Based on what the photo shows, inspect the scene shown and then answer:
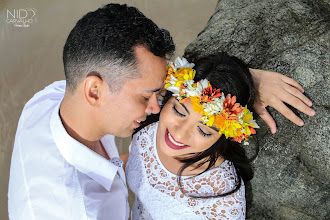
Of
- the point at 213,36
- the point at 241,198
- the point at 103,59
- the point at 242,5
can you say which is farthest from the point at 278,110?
the point at 103,59

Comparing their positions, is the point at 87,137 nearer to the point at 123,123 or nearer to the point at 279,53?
the point at 123,123

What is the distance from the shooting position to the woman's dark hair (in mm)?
2381

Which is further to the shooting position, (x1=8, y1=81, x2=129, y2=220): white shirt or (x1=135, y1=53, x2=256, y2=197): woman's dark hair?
(x1=135, y1=53, x2=256, y2=197): woman's dark hair

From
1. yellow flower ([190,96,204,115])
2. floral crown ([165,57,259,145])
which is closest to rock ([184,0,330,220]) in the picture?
floral crown ([165,57,259,145])

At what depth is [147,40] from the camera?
2.06 metres

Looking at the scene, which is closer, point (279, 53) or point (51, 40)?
point (279, 53)

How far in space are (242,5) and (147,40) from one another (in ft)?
5.05

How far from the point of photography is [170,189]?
274 cm

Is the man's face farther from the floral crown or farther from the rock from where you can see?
the rock

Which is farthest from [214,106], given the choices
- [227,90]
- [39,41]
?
[39,41]

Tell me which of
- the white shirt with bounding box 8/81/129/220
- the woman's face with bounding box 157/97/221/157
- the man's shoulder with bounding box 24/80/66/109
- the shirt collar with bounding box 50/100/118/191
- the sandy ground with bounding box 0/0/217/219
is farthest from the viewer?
the sandy ground with bounding box 0/0/217/219

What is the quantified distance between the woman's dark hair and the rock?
0.13 meters

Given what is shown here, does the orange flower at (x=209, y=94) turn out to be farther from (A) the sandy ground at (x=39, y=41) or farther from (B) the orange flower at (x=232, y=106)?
(A) the sandy ground at (x=39, y=41)

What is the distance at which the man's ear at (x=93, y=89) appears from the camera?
2012 millimetres
